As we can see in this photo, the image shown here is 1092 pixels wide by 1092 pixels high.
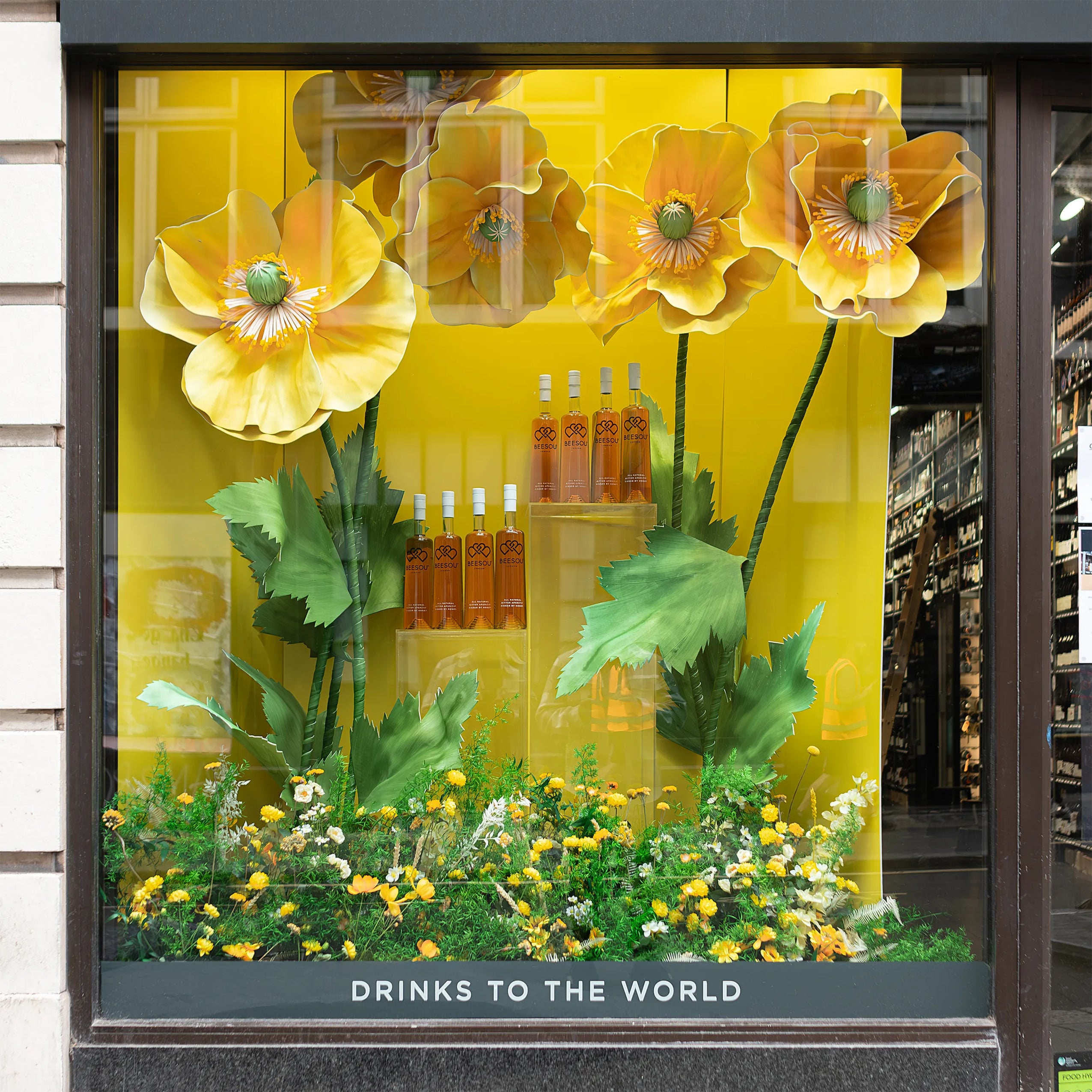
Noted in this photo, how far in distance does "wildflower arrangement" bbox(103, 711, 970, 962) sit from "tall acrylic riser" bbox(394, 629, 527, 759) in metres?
0.13

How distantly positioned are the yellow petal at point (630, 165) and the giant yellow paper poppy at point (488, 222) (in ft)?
0.35

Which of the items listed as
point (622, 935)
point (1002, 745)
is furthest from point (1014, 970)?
point (622, 935)

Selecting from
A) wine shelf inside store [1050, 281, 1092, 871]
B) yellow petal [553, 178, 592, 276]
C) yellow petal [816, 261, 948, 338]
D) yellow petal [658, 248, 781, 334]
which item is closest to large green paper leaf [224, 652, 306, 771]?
yellow petal [553, 178, 592, 276]

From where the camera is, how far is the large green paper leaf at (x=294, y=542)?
9.94 feet

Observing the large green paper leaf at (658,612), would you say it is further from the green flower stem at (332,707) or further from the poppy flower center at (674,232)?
the poppy flower center at (674,232)

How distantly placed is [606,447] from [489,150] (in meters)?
1.00

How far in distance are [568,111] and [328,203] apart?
81 cm

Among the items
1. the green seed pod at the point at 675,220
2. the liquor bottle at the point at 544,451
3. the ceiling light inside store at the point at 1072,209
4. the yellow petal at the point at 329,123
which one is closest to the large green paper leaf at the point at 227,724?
the liquor bottle at the point at 544,451

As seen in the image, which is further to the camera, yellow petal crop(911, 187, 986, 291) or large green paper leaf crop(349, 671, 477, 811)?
large green paper leaf crop(349, 671, 477, 811)

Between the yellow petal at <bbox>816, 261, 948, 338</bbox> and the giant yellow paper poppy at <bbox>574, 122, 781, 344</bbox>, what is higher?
the giant yellow paper poppy at <bbox>574, 122, 781, 344</bbox>

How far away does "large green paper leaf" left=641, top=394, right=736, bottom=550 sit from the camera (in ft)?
10.0

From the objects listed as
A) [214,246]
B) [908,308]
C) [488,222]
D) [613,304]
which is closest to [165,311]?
[214,246]

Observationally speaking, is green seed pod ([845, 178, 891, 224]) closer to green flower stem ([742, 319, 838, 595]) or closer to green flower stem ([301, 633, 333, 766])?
green flower stem ([742, 319, 838, 595])

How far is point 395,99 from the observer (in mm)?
2938
